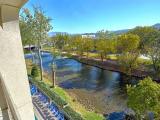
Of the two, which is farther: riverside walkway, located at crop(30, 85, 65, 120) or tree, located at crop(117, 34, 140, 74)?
tree, located at crop(117, 34, 140, 74)

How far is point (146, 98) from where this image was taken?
1128cm

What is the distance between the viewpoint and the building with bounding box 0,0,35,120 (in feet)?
12.0

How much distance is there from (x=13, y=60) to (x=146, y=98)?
880cm

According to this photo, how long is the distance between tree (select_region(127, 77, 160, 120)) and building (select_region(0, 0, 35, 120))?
26.8 ft

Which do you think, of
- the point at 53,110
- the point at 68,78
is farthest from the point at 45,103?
the point at 68,78

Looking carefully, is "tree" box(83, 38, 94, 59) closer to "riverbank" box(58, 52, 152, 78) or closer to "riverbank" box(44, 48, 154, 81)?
"riverbank" box(44, 48, 154, 81)

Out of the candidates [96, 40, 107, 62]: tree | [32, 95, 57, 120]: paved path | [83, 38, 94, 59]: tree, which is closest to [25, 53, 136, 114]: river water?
[32, 95, 57, 120]: paved path

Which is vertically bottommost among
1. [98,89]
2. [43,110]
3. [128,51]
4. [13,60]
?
[98,89]

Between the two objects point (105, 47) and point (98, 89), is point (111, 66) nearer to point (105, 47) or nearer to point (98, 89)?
point (105, 47)

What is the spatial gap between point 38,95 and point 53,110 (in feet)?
8.29

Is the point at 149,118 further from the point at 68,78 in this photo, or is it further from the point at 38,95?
the point at 68,78

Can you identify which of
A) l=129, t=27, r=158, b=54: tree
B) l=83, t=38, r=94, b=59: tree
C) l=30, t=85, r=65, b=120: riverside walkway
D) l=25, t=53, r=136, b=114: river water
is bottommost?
l=25, t=53, r=136, b=114: river water

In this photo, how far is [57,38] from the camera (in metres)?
50.0

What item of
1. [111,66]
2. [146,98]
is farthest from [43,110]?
[111,66]
